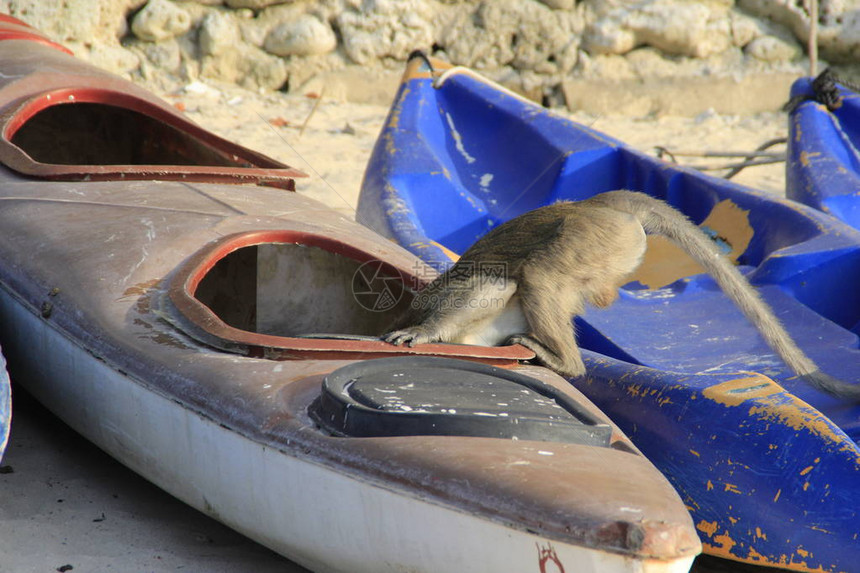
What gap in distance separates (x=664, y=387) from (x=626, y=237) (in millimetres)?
594

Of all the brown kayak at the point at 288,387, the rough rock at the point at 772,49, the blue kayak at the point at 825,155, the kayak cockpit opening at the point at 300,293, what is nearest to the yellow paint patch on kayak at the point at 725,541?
the brown kayak at the point at 288,387

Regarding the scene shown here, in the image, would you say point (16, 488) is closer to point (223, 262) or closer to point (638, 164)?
point (223, 262)

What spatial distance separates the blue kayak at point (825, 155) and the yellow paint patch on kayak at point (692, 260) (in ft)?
1.55

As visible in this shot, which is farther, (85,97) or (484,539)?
(85,97)

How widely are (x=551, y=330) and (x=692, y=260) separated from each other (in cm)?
184

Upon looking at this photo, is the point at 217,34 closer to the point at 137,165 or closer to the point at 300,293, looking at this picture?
the point at 137,165

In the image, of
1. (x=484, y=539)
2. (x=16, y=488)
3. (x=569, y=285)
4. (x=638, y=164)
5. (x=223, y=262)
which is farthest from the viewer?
(x=638, y=164)

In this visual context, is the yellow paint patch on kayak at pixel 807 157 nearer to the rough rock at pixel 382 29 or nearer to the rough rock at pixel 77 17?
the rough rock at pixel 382 29

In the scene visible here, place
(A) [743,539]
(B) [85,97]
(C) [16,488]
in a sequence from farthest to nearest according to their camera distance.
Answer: (B) [85,97] < (C) [16,488] < (A) [743,539]

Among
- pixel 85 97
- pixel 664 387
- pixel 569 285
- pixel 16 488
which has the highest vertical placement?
pixel 85 97

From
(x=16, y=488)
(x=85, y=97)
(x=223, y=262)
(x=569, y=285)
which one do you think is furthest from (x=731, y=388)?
(x=85, y=97)

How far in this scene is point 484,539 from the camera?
6.63ft

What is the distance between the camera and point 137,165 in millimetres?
3768

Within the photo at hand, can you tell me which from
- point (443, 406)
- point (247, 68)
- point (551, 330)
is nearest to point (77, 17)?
point (247, 68)
